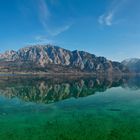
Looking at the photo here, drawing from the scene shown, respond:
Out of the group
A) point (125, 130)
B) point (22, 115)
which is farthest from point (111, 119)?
point (22, 115)

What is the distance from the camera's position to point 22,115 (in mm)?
39875

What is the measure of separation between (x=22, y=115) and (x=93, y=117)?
1182cm

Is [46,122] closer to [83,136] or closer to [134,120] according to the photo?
[83,136]

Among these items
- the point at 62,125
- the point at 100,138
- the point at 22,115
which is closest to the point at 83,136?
the point at 100,138

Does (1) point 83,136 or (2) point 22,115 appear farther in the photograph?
(2) point 22,115

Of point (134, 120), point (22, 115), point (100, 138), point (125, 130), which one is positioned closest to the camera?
point (100, 138)

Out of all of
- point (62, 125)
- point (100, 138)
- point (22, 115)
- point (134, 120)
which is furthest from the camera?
point (22, 115)

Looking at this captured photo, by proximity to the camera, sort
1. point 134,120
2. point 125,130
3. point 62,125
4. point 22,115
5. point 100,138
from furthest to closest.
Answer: point 22,115 < point 134,120 < point 62,125 < point 125,130 < point 100,138

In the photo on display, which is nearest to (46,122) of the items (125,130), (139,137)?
(125,130)

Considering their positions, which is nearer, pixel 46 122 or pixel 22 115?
pixel 46 122

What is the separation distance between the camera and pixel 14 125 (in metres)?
32.8

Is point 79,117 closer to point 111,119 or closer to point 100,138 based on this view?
point 111,119

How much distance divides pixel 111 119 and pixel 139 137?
930cm

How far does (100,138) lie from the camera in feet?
85.4
